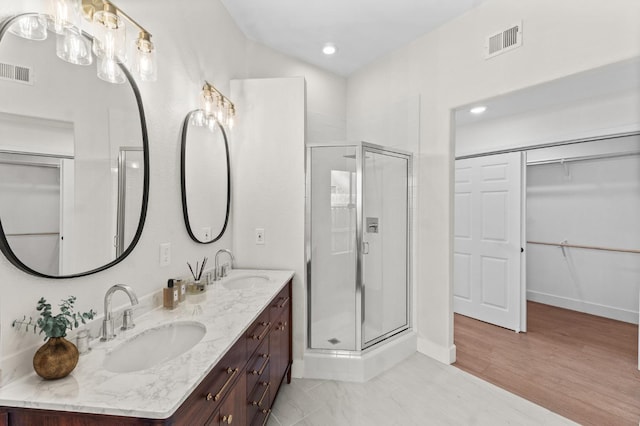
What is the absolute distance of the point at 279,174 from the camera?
2486 millimetres

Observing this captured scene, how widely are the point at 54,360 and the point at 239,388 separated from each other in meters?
0.68

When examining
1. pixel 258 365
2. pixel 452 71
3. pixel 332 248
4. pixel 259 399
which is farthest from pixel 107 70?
pixel 452 71

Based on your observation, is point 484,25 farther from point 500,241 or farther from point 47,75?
point 47,75

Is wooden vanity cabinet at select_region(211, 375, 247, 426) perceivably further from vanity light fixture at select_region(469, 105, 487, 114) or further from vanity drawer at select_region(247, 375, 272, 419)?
vanity light fixture at select_region(469, 105, 487, 114)

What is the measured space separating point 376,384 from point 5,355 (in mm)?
2227

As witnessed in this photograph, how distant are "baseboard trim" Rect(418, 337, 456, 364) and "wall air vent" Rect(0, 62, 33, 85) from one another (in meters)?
3.17

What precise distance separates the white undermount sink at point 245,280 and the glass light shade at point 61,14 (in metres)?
1.63

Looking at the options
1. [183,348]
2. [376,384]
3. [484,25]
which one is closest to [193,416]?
[183,348]

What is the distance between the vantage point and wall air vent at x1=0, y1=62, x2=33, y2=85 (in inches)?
36.1

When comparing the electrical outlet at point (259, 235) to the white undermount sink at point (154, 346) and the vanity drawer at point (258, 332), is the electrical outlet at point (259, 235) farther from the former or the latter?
the white undermount sink at point (154, 346)

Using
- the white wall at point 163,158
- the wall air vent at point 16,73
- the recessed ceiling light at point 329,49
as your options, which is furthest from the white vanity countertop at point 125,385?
the recessed ceiling light at point 329,49

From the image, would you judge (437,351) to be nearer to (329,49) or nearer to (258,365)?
(258,365)

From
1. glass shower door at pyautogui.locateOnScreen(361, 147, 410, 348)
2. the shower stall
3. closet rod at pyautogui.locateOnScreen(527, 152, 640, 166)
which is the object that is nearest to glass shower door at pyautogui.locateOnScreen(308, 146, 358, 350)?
the shower stall

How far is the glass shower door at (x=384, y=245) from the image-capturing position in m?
2.62
